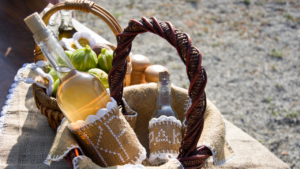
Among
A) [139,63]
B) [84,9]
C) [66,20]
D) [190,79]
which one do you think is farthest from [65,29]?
[190,79]

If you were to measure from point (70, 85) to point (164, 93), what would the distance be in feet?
0.74

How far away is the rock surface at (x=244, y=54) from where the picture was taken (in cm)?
162

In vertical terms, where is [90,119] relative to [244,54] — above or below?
above

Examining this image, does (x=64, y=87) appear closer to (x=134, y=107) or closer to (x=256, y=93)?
(x=134, y=107)

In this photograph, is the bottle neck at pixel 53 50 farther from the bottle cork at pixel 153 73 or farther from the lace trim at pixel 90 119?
the bottle cork at pixel 153 73

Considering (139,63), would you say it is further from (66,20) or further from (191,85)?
(191,85)

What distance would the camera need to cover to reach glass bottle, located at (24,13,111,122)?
48 centimetres

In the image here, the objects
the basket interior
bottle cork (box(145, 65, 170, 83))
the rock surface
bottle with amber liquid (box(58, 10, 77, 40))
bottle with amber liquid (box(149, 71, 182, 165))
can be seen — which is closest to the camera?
bottle with amber liquid (box(149, 71, 182, 165))

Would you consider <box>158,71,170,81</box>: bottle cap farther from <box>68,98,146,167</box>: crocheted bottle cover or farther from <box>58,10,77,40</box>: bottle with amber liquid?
<box>58,10,77,40</box>: bottle with amber liquid

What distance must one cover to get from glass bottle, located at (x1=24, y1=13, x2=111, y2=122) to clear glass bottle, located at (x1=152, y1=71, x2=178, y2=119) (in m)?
0.16

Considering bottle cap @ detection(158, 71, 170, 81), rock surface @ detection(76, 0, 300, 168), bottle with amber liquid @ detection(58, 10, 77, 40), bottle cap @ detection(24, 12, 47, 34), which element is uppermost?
bottle cap @ detection(24, 12, 47, 34)

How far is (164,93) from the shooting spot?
0.62m

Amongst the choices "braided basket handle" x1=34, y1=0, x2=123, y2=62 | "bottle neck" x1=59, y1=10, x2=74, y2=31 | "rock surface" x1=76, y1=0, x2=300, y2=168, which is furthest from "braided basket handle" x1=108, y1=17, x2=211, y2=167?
"rock surface" x1=76, y1=0, x2=300, y2=168

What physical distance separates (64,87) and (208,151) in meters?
0.30
